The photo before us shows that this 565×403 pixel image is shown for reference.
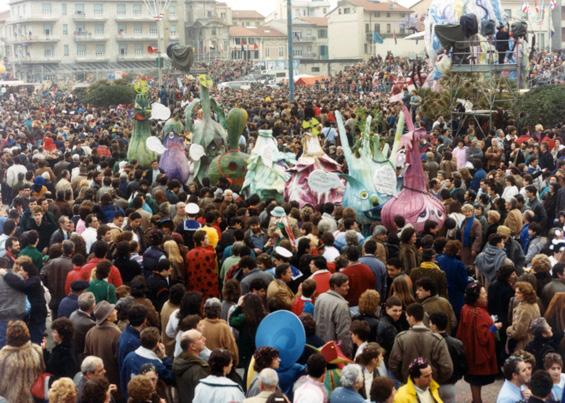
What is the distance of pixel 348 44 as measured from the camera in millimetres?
90625

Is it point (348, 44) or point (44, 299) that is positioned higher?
point (348, 44)

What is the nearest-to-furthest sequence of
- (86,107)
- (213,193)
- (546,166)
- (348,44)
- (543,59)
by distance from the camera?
(213,193)
(546,166)
(86,107)
(543,59)
(348,44)

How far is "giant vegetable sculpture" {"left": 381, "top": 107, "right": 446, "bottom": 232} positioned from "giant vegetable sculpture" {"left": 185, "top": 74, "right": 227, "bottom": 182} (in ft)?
17.8

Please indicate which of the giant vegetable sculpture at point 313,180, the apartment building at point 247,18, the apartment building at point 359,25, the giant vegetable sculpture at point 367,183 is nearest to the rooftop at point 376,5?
the apartment building at point 359,25

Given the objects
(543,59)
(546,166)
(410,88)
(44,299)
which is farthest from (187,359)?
(543,59)

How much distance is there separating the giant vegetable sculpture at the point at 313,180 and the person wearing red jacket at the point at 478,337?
256 inches

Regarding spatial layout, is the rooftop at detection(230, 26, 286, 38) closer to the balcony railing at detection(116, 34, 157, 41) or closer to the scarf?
the balcony railing at detection(116, 34, 157, 41)

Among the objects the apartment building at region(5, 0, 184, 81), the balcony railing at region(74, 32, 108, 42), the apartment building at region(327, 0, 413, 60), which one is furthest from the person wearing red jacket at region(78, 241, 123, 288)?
the apartment building at region(327, 0, 413, 60)

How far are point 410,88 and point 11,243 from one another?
60.3 feet

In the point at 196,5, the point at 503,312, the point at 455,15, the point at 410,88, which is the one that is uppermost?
the point at 196,5

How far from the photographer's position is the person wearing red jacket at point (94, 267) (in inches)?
374

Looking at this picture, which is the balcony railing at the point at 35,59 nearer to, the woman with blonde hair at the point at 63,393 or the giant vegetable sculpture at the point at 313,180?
the giant vegetable sculpture at the point at 313,180

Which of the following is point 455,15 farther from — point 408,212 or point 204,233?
point 204,233

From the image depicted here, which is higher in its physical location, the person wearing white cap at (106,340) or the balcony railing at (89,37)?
the balcony railing at (89,37)
